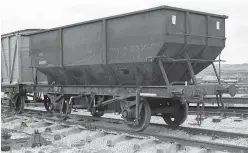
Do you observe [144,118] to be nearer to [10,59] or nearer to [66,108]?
[66,108]

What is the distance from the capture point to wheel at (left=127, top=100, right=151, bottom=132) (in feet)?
28.0

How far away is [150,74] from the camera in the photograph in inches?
330

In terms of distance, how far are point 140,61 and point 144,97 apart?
3.11 ft

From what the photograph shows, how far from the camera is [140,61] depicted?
8289mm

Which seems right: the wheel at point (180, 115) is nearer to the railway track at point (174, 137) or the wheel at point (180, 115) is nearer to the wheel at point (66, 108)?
the railway track at point (174, 137)

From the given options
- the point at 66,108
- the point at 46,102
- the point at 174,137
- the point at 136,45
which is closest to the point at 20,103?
the point at 46,102

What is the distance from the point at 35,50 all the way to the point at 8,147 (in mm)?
5676

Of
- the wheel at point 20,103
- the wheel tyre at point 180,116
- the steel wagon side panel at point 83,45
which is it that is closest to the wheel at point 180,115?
the wheel tyre at point 180,116

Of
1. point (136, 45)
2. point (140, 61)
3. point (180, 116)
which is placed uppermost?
point (136, 45)

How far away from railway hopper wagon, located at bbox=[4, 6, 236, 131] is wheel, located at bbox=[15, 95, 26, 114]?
10.4 ft

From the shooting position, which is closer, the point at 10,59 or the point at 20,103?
the point at 20,103

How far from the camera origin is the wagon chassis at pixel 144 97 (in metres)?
7.90

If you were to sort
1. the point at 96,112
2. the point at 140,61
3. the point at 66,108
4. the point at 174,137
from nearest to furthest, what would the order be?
1. the point at 174,137
2. the point at 140,61
3. the point at 96,112
4. the point at 66,108

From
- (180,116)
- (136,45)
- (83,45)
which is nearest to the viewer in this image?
(136,45)
